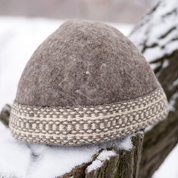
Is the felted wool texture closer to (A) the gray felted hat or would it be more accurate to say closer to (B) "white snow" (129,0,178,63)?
(A) the gray felted hat

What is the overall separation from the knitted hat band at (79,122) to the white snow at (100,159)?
1.8 inches

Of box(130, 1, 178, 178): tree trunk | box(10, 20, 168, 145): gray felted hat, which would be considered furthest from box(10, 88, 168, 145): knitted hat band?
box(130, 1, 178, 178): tree trunk

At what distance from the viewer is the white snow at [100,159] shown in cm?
57

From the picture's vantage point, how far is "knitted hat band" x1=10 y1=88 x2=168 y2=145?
22.5 inches

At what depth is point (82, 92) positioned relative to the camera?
0.58m

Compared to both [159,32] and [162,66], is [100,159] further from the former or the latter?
[159,32]

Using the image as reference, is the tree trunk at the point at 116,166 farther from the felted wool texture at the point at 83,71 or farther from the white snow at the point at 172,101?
the white snow at the point at 172,101

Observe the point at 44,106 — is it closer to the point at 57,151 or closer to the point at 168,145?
the point at 57,151

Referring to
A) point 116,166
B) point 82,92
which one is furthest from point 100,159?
point 82,92

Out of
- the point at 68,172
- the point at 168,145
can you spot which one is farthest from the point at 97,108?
the point at 168,145

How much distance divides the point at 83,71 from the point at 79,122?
0.15 metres

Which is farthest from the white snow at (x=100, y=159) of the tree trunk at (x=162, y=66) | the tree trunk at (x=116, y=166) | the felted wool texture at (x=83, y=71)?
the tree trunk at (x=162, y=66)

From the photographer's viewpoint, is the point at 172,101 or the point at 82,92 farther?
the point at 172,101

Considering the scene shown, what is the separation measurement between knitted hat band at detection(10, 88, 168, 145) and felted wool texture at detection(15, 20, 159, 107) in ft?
0.08
